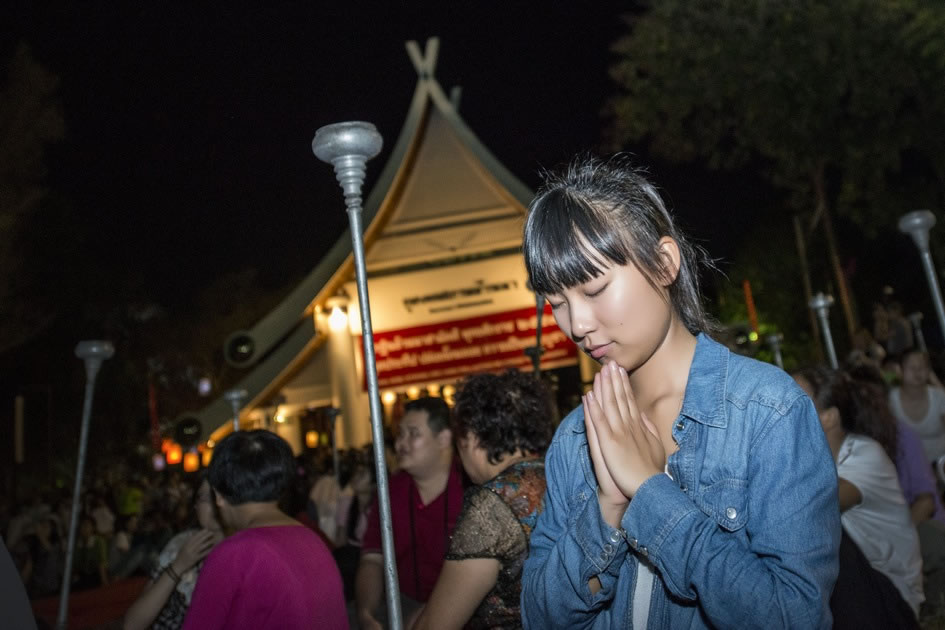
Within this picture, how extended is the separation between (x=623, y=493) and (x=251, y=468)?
203cm

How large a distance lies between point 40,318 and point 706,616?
76.2 ft

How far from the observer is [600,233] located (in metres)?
1.40

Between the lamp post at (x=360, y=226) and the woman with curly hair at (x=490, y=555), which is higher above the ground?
the lamp post at (x=360, y=226)

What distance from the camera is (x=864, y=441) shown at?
11.4 feet

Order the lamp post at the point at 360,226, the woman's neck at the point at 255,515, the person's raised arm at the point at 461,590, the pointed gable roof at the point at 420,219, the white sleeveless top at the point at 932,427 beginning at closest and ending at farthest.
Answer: the person's raised arm at the point at 461,590 < the lamp post at the point at 360,226 < the woman's neck at the point at 255,515 < the white sleeveless top at the point at 932,427 < the pointed gable roof at the point at 420,219

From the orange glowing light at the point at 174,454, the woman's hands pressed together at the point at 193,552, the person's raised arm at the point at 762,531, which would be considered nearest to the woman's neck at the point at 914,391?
the woman's hands pressed together at the point at 193,552

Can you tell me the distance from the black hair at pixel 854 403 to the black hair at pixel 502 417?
140 cm

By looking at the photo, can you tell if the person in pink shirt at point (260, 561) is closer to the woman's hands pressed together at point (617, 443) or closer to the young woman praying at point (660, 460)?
the young woman praying at point (660, 460)

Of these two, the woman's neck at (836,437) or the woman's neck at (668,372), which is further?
the woman's neck at (836,437)

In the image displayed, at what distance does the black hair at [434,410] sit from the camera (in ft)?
12.5

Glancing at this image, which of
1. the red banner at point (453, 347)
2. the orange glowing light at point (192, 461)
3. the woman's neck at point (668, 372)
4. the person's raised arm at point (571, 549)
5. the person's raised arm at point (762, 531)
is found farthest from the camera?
the orange glowing light at point (192, 461)

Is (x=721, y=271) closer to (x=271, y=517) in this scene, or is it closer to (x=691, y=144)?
(x=271, y=517)

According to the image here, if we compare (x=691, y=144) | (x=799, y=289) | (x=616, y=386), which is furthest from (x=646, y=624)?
(x=799, y=289)

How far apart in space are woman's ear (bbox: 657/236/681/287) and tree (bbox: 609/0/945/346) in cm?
1575
